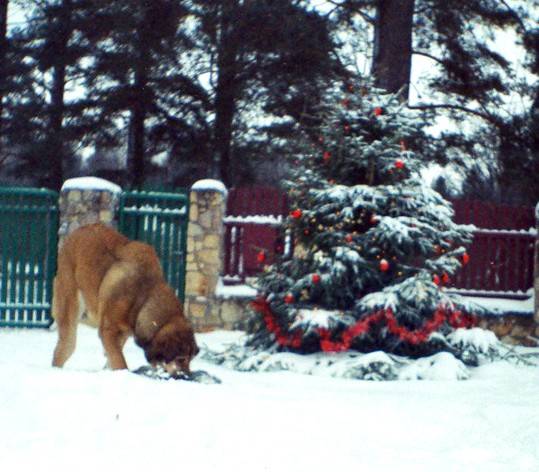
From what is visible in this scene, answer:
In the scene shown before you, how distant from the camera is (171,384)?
5.35 m

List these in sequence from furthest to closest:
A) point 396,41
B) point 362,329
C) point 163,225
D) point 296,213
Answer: point 396,41, point 163,225, point 296,213, point 362,329

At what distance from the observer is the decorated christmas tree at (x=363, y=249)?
763 cm

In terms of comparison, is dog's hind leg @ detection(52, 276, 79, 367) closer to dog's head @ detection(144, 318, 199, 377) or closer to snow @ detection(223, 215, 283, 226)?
dog's head @ detection(144, 318, 199, 377)

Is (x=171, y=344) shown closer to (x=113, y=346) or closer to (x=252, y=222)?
(x=113, y=346)

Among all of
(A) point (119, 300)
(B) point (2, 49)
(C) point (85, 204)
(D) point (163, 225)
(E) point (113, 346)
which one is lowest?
(E) point (113, 346)

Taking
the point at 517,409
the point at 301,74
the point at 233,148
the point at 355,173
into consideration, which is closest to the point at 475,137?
the point at 301,74

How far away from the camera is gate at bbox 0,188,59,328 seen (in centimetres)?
1029

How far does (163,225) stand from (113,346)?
4606 millimetres

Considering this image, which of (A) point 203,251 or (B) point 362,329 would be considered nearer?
(B) point 362,329

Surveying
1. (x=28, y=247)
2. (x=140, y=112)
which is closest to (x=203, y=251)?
(x=28, y=247)

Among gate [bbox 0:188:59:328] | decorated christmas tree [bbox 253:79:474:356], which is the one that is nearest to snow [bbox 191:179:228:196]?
gate [bbox 0:188:59:328]

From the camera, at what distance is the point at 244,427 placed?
4559 mm

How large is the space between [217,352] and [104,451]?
4.39 m

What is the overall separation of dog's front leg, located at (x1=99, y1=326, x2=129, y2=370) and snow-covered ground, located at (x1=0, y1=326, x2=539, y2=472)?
0.39m
